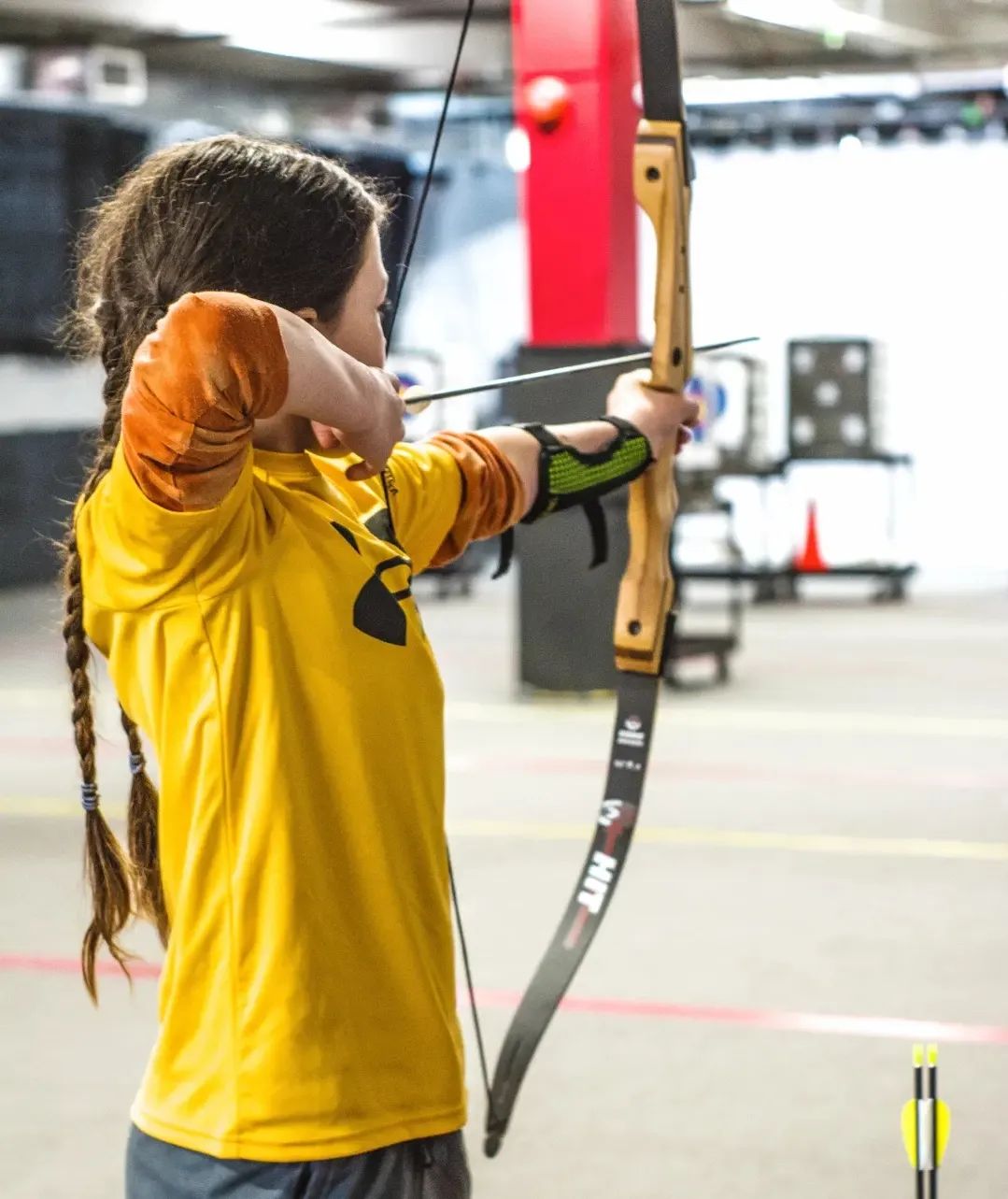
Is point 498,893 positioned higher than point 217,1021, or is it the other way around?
point 217,1021

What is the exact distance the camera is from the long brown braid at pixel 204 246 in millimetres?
1220

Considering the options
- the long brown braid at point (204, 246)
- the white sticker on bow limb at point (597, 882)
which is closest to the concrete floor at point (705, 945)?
the white sticker on bow limb at point (597, 882)

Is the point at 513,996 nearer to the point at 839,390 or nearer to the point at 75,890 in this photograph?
the point at 75,890

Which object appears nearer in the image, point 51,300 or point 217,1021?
point 217,1021

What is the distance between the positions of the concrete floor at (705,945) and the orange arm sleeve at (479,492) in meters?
1.28

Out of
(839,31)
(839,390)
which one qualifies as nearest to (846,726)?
(839,390)

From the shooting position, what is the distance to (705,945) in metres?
3.71

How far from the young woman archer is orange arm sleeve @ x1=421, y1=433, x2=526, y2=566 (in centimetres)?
28

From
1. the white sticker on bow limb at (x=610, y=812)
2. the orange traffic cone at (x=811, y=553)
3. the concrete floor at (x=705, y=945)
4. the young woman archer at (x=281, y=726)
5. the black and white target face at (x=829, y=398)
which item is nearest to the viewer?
the young woman archer at (x=281, y=726)

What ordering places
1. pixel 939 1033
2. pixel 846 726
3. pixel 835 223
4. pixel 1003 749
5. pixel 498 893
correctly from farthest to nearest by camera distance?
pixel 835 223 → pixel 846 726 → pixel 1003 749 → pixel 498 893 → pixel 939 1033

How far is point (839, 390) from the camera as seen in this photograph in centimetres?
1023

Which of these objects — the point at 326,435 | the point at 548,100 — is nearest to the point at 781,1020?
the point at 326,435

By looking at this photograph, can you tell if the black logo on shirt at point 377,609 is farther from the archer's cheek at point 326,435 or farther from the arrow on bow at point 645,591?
the arrow on bow at point 645,591

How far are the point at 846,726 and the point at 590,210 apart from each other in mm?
1952
